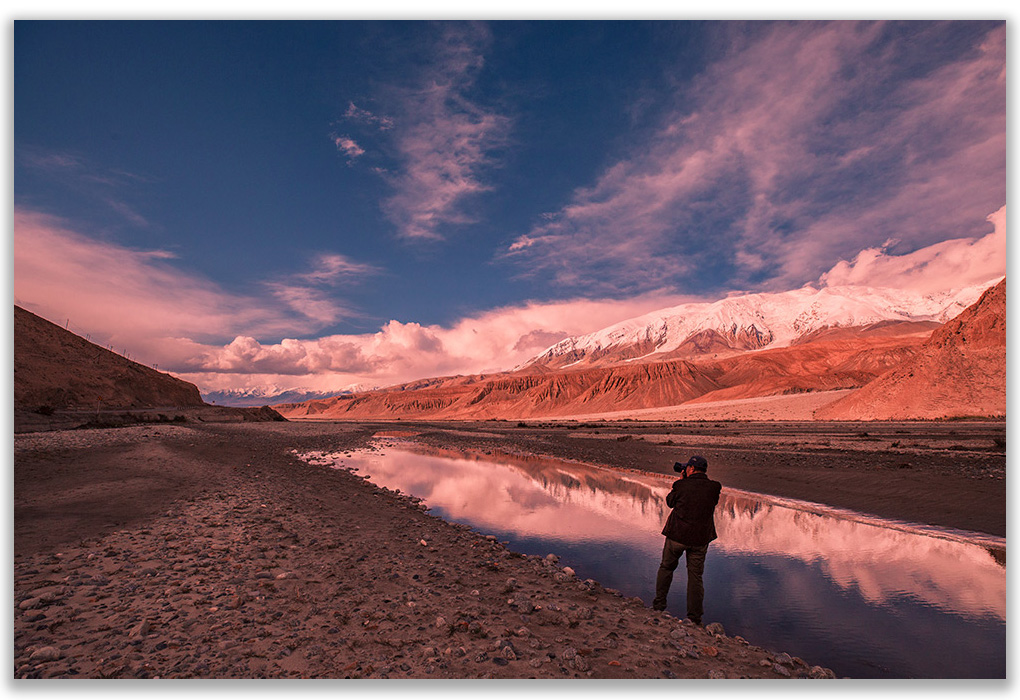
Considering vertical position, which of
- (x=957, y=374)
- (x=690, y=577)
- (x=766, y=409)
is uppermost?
(x=957, y=374)

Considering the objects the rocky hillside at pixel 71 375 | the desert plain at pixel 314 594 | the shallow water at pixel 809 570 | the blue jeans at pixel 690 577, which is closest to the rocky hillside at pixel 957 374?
the desert plain at pixel 314 594

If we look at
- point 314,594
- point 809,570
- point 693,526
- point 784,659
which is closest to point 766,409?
point 809,570

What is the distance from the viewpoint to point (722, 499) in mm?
18641

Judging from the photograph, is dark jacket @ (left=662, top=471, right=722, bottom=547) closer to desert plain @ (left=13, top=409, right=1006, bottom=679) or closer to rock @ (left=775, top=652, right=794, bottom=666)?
desert plain @ (left=13, top=409, right=1006, bottom=679)

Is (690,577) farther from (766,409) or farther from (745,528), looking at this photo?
(766,409)

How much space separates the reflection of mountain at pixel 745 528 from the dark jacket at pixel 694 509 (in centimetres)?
388

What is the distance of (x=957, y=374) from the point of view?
57.8m

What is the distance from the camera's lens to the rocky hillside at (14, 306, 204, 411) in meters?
62.0

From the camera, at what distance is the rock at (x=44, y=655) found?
5.05 meters

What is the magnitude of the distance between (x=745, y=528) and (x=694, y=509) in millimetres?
8010

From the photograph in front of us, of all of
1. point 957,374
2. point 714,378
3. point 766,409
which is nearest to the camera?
point 957,374

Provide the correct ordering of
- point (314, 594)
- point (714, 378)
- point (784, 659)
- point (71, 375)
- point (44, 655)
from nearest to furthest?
point (44, 655), point (784, 659), point (314, 594), point (71, 375), point (714, 378)

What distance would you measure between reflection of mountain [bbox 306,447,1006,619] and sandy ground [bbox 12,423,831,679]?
13.0 feet

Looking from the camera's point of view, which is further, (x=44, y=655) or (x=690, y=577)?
(x=690, y=577)
